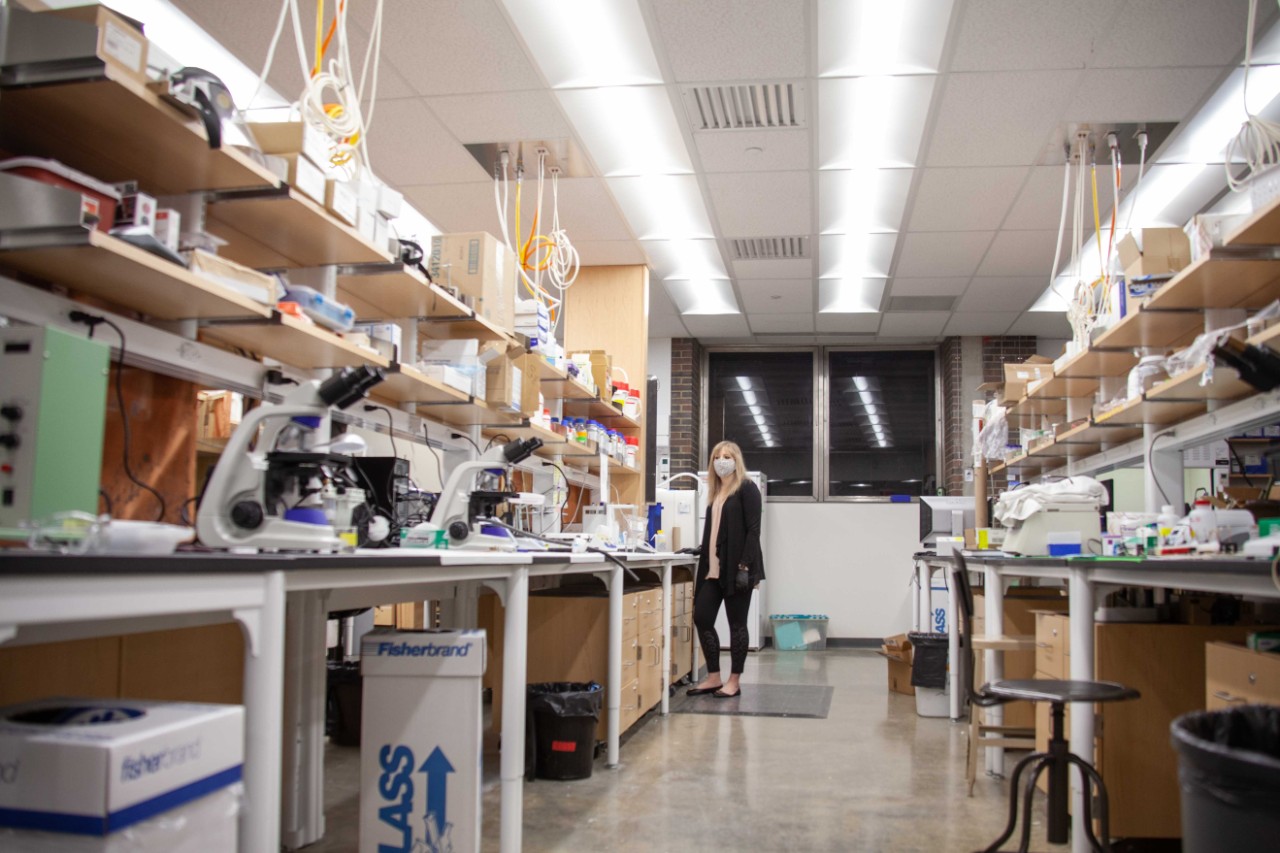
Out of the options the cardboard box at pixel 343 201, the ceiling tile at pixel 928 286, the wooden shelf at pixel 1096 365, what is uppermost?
the ceiling tile at pixel 928 286

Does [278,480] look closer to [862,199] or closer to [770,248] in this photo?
[862,199]

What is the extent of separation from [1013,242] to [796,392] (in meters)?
3.78


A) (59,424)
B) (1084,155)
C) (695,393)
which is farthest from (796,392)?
(59,424)

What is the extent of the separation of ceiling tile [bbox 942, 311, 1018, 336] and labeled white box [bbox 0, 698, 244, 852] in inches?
304

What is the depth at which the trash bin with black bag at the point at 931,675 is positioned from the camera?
199 inches

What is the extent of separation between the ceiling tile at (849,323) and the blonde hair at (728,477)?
3124 millimetres

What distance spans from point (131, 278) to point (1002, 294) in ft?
21.7

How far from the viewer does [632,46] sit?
13.3 ft

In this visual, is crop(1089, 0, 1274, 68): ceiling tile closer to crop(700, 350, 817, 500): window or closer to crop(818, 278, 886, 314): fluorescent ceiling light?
Result: crop(818, 278, 886, 314): fluorescent ceiling light

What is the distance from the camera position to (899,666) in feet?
19.7

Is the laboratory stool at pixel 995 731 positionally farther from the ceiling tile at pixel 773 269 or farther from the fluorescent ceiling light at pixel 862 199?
the ceiling tile at pixel 773 269

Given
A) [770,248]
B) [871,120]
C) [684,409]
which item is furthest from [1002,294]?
[871,120]

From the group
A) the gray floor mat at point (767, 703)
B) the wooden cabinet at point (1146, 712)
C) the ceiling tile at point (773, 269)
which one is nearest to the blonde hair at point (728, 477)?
the gray floor mat at point (767, 703)

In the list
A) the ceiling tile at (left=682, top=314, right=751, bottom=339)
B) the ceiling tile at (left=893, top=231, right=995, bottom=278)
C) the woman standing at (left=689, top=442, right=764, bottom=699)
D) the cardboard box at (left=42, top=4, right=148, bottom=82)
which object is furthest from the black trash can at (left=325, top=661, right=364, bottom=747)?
the ceiling tile at (left=682, top=314, right=751, bottom=339)
